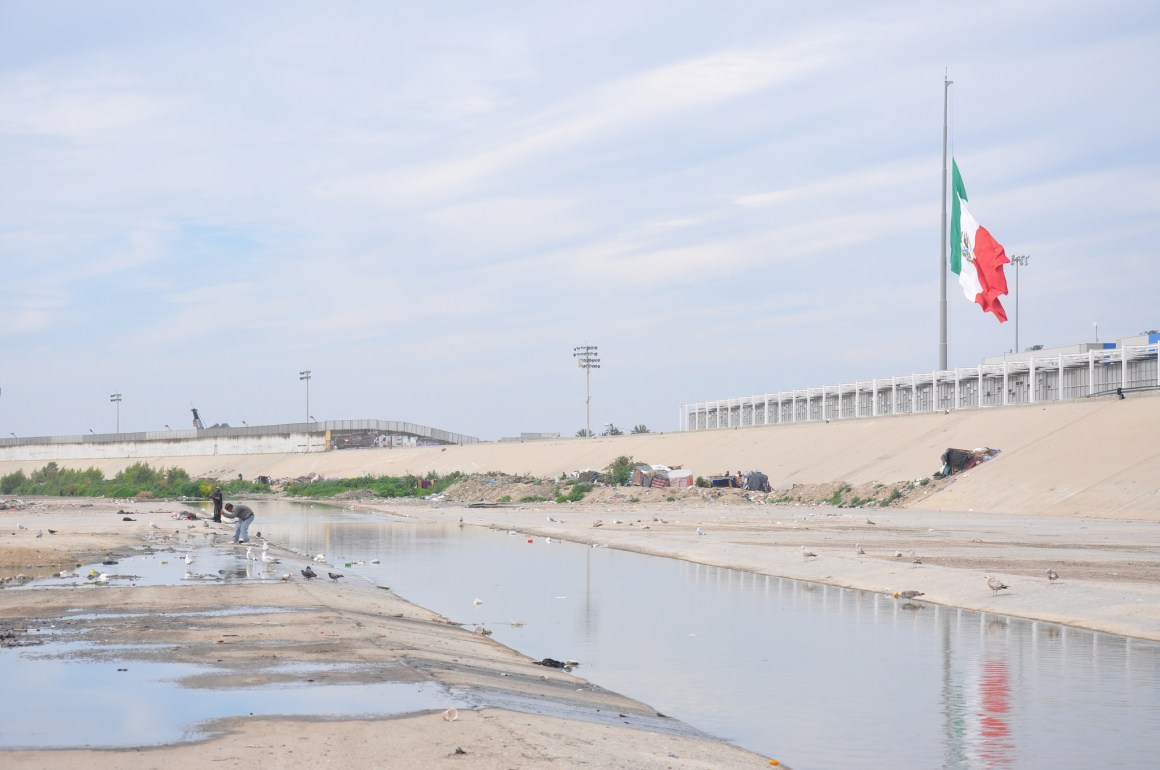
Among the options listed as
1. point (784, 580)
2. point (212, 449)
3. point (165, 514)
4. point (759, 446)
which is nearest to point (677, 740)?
point (784, 580)

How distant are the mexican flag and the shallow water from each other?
47164 millimetres

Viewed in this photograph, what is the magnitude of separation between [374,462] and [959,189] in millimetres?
63015

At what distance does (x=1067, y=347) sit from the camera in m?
72.8

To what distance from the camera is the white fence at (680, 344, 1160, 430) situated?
58906mm

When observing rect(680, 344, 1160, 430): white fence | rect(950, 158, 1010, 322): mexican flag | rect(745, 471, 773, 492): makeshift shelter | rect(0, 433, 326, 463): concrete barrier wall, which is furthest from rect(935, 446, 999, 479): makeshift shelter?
rect(0, 433, 326, 463): concrete barrier wall

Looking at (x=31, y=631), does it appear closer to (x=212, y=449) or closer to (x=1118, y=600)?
(x=1118, y=600)

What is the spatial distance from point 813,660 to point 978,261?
196 ft

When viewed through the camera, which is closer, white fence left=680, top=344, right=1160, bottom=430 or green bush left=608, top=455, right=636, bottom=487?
white fence left=680, top=344, right=1160, bottom=430

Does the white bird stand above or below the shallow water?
above

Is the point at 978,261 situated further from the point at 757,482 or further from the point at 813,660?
the point at 813,660

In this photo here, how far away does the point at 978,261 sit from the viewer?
7162 centimetres

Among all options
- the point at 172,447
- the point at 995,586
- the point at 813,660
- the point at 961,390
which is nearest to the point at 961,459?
the point at 961,390

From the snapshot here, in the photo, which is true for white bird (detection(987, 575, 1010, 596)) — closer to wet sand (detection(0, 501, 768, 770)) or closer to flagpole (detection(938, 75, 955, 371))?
wet sand (detection(0, 501, 768, 770))

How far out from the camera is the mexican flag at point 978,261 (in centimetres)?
7100
